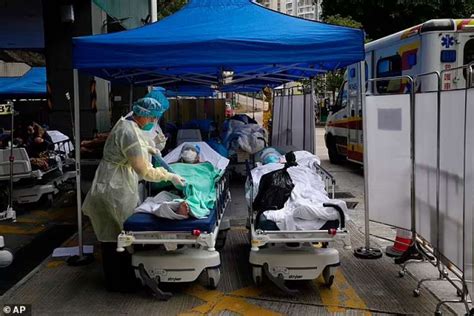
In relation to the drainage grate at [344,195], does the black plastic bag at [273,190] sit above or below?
above

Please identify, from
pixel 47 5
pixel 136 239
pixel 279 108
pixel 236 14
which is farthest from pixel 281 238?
pixel 47 5

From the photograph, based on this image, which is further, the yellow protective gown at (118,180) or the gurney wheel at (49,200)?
the gurney wheel at (49,200)

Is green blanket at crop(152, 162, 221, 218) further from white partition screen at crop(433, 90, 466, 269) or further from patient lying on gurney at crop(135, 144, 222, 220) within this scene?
white partition screen at crop(433, 90, 466, 269)

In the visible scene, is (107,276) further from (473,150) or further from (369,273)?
(473,150)

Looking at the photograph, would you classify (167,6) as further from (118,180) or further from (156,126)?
(118,180)

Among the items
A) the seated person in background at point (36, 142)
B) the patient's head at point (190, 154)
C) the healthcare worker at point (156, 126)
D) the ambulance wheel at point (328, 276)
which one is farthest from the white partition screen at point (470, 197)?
the seated person in background at point (36, 142)

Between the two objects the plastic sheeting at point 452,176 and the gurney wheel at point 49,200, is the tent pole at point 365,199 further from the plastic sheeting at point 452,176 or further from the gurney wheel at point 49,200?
the gurney wheel at point 49,200

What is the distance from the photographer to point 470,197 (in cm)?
385

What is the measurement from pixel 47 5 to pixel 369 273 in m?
9.10

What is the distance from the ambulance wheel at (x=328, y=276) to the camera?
5145 mm

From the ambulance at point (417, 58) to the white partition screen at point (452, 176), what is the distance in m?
2.38

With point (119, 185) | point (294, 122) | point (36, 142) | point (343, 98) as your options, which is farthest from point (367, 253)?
point (343, 98)

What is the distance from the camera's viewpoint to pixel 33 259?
6.60m

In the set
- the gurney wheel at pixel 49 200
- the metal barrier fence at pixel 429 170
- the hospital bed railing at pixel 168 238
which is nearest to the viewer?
the metal barrier fence at pixel 429 170
